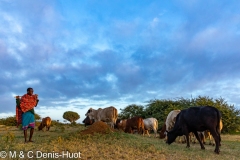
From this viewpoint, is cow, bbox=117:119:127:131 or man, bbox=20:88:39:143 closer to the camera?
man, bbox=20:88:39:143

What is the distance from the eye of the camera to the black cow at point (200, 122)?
10.8 meters

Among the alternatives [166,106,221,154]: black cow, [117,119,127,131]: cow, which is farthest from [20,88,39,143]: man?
[117,119,127,131]: cow

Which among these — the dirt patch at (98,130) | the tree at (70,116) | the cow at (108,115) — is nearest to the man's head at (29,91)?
the dirt patch at (98,130)

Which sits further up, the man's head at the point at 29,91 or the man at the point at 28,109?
the man's head at the point at 29,91

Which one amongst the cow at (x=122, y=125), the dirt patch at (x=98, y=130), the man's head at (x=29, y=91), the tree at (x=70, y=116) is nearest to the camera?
the man's head at (x=29, y=91)

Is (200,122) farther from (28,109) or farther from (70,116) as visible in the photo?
(70,116)

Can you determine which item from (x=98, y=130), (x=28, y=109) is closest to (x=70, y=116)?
(x=98, y=130)

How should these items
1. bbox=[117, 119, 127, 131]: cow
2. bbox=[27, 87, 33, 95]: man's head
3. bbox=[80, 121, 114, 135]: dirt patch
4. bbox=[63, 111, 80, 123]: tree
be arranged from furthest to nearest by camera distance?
bbox=[63, 111, 80, 123]: tree < bbox=[117, 119, 127, 131]: cow < bbox=[80, 121, 114, 135]: dirt patch < bbox=[27, 87, 33, 95]: man's head

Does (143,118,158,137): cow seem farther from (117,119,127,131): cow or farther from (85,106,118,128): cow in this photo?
(85,106,118,128): cow

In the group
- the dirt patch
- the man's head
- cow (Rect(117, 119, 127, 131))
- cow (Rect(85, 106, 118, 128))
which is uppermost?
the man's head

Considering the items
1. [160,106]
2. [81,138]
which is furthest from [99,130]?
[160,106]

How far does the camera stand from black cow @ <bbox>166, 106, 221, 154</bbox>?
426 inches

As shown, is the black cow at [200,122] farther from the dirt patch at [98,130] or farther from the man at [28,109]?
the man at [28,109]

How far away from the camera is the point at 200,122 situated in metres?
11.3
